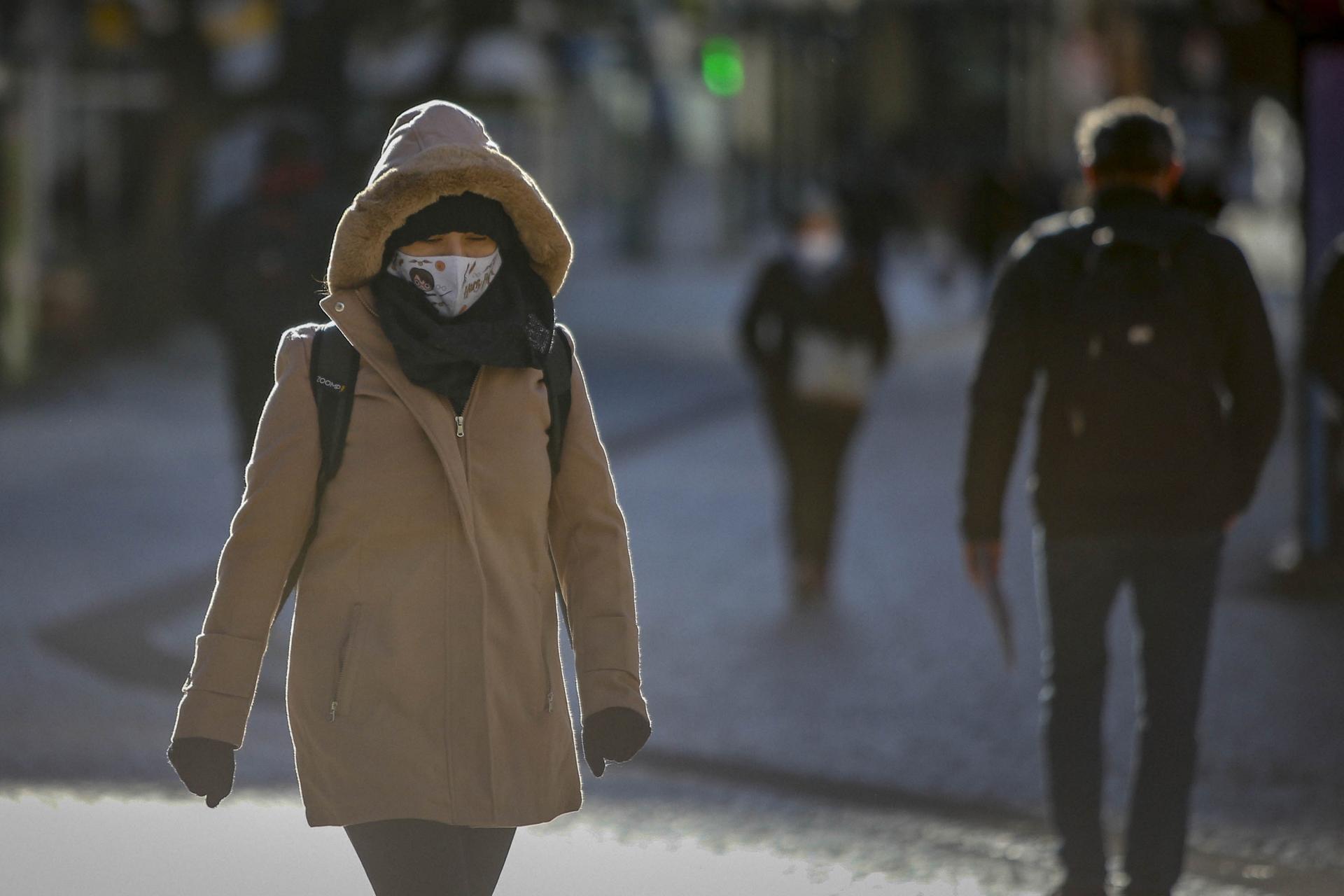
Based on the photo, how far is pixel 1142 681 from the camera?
4676 millimetres

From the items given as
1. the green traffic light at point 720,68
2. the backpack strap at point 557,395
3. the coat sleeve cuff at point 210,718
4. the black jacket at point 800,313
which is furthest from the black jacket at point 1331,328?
the green traffic light at point 720,68

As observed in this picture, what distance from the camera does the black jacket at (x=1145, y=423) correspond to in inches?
180

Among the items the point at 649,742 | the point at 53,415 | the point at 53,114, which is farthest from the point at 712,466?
the point at 53,114

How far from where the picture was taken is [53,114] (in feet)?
79.2

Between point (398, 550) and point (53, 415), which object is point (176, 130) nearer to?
point (53, 415)

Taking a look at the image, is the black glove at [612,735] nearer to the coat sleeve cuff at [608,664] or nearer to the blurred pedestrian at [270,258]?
the coat sleeve cuff at [608,664]

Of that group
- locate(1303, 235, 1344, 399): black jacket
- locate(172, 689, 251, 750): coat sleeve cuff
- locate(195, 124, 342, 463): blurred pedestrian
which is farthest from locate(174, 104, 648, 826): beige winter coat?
locate(195, 124, 342, 463): blurred pedestrian

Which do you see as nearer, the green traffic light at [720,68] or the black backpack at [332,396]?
the black backpack at [332,396]

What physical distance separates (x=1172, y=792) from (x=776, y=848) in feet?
3.49

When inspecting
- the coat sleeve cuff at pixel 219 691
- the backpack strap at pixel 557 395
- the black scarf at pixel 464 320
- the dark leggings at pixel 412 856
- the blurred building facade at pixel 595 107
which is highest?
the black scarf at pixel 464 320

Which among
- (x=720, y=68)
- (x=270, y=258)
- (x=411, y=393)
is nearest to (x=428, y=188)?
(x=411, y=393)

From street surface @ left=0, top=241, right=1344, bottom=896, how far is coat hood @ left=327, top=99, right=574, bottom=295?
6.70ft

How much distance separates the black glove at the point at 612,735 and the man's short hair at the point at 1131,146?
188 centimetres

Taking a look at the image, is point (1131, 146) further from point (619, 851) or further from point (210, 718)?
point (210, 718)
